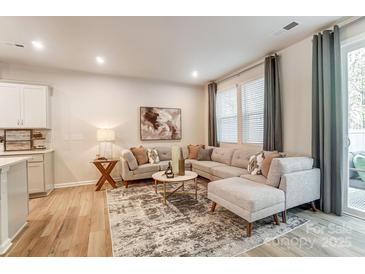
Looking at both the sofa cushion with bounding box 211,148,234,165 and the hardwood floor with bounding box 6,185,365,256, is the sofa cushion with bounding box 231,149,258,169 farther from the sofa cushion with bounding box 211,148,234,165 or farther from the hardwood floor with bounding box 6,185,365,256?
the hardwood floor with bounding box 6,185,365,256

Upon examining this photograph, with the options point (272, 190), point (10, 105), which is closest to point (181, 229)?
point (272, 190)

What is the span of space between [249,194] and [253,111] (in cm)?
246

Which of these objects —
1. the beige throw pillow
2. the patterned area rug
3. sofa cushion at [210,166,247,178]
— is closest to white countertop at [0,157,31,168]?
the patterned area rug

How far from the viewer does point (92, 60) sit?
354 centimetres

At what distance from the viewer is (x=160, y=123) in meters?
5.06

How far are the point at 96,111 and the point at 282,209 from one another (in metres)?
4.28

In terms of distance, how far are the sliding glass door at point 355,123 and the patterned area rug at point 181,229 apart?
855 mm

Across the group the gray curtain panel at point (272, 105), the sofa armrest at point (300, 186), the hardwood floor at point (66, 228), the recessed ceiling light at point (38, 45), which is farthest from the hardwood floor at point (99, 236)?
the recessed ceiling light at point (38, 45)

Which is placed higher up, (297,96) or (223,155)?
(297,96)

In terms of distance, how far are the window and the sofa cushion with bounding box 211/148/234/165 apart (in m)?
0.52

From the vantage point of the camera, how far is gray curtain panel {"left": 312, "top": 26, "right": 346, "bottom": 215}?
2.46 metres

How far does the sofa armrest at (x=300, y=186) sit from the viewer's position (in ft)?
7.61

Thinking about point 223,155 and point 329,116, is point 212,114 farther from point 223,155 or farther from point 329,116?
point 329,116
